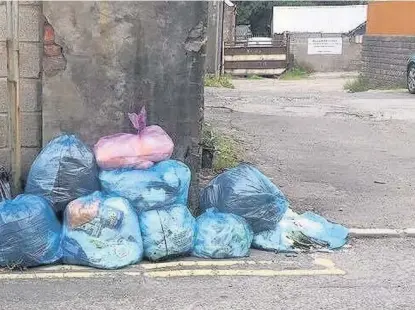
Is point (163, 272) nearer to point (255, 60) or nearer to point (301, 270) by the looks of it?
point (301, 270)

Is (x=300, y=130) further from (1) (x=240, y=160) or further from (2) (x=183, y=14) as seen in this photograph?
(2) (x=183, y=14)

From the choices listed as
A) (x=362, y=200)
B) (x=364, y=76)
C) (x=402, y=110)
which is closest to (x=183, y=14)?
(x=362, y=200)

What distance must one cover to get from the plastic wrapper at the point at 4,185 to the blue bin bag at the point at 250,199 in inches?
61.9

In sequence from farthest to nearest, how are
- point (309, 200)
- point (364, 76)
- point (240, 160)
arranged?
point (364, 76) < point (240, 160) < point (309, 200)

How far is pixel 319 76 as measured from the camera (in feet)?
103

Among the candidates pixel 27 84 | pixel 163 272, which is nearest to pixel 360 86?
pixel 27 84

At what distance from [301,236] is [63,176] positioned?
1848 mm

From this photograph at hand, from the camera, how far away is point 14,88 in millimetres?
5449

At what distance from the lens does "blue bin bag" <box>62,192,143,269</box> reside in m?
4.72

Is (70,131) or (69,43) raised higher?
(69,43)

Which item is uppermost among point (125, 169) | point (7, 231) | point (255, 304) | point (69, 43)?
point (69, 43)

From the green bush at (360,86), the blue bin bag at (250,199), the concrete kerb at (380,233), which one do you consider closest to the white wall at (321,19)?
the green bush at (360,86)

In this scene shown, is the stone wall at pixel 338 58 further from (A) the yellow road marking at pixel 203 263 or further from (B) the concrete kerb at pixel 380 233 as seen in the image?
(A) the yellow road marking at pixel 203 263

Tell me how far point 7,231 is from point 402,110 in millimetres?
10627
